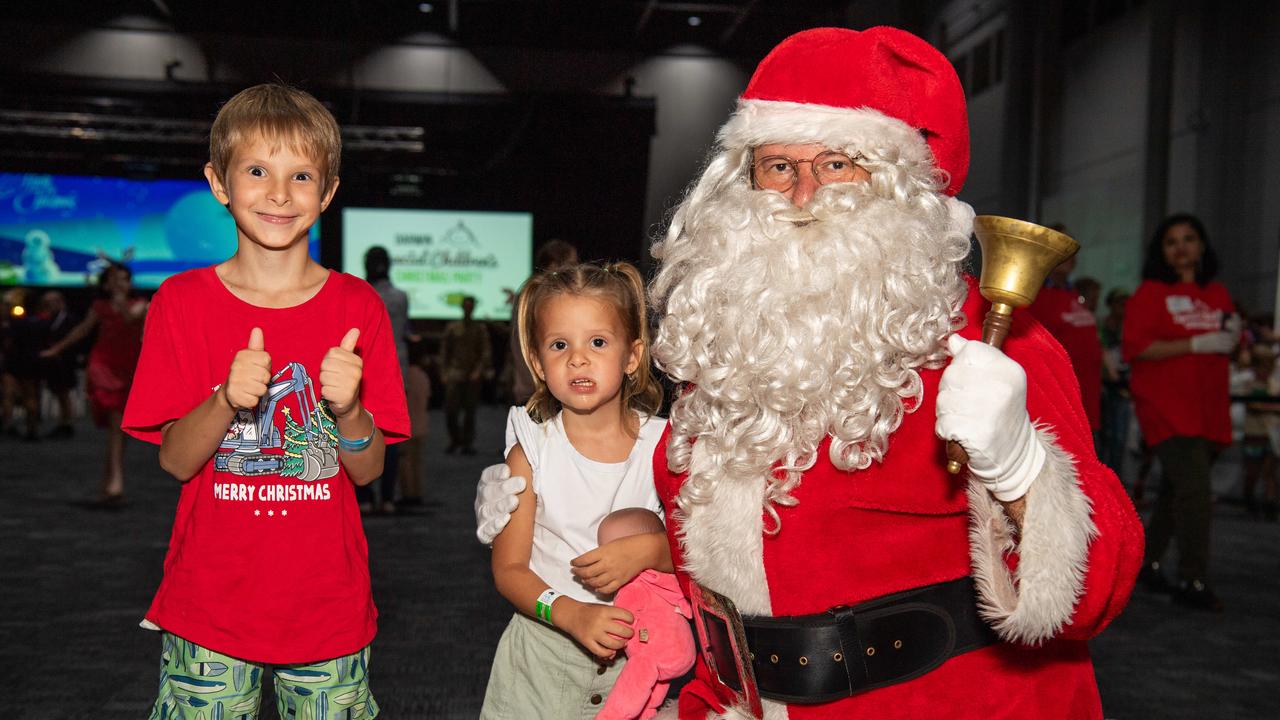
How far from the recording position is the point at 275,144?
1.67 metres

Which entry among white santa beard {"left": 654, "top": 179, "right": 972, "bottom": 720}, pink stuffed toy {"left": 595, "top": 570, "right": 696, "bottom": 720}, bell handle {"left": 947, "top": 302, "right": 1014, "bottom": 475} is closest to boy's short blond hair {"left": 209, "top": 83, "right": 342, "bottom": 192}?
white santa beard {"left": 654, "top": 179, "right": 972, "bottom": 720}

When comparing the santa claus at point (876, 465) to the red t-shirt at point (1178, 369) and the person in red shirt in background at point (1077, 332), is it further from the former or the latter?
the person in red shirt in background at point (1077, 332)

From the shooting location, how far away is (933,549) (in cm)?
135

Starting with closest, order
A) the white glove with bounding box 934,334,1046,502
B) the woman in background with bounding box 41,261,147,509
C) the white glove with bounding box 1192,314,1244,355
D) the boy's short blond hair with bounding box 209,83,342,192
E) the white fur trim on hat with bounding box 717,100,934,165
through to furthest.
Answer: the white glove with bounding box 934,334,1046,502 → the white fur trim on hat with bounding box 717,100,934,165 → the boy's short blond hair with bounding box 209,83,342,192 → the white glove with bounding box 1192,314,1244,355 → the woman in background with bounding box 41,261,147,509

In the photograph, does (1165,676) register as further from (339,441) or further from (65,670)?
(65,670)

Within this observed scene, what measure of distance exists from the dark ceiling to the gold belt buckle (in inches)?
533

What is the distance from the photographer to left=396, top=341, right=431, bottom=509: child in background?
248 inches

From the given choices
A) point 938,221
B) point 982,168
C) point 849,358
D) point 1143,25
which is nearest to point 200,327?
point 849,358

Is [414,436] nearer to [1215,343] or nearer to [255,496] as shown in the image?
[1215,343]

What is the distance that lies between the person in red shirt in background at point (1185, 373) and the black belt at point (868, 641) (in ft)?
11.6

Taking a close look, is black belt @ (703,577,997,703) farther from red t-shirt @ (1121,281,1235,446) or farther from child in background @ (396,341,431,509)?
child in background @ (396,341,431,509)

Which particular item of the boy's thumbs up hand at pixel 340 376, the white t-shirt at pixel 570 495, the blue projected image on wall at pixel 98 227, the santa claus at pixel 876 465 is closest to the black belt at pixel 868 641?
the santa claus at pixel 876 465

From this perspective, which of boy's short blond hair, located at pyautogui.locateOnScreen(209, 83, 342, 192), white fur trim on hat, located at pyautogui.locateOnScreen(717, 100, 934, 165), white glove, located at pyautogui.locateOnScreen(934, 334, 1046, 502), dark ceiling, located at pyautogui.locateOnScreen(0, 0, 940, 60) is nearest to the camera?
white glove, located at pyautogui.locateOnScreen(934, 334, 1046, 502)

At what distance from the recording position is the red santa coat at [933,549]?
127 cm
